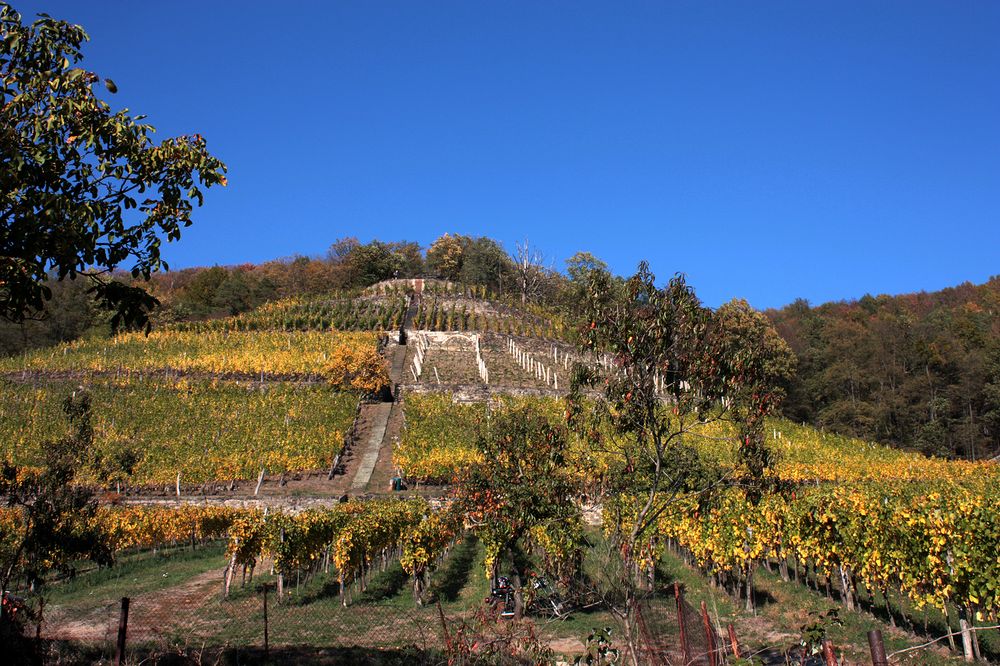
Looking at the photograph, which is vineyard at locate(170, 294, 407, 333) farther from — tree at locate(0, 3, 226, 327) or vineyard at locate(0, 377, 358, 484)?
tree at locate(0, 3, 226, 327)

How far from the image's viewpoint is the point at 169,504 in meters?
29.8

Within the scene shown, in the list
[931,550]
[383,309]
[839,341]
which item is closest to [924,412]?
[839,341]

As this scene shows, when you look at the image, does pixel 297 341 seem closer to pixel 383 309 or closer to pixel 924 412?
pixel 383 309

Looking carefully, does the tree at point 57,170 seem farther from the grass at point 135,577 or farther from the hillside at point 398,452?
the grass at point 135,577

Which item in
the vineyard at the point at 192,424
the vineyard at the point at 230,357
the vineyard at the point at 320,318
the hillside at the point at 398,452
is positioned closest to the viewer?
the hillside at the point at 398,452

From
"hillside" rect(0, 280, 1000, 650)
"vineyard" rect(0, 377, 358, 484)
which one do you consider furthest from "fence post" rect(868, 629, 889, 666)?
"vineyard" rect(0, 377, 358, 484)

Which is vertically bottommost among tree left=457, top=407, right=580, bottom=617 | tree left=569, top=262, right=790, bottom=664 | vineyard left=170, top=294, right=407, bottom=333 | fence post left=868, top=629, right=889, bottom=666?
fence post left=868, top=629, right=889, bottom=666

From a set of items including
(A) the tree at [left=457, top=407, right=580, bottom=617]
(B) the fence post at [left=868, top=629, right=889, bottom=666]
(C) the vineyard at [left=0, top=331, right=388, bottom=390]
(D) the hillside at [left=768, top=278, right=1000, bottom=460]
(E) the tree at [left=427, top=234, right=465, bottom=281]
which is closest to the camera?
(B) the fence post at [left=868, top=629, right=889, bottom=666]

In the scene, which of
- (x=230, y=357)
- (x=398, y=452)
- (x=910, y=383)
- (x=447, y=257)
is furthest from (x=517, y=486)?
(x=447, y=257)

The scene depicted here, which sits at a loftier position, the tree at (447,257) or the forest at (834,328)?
the tree at (447,257)

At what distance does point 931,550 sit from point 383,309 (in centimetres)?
6141

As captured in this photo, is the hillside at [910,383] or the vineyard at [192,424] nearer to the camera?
the vineyard at [192,424]

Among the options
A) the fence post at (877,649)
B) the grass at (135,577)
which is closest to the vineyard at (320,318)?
the grass at (135,577)

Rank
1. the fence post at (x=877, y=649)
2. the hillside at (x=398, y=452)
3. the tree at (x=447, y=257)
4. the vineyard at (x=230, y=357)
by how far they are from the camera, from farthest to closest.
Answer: the tree at (x=447, y=257) → the vineyard at (x=230, y=357) → the hillside at (x=398, y=452) → the fence post at (x=877, y=649)
